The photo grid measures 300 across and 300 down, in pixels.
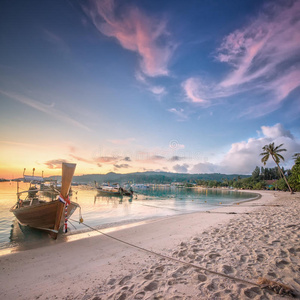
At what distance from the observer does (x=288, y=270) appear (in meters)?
4.21

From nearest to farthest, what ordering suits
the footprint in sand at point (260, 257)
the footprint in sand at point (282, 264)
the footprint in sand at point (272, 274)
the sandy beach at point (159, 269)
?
the sandy beach at point (159, 269), the footprint in sand at point (272, 274), the footprint in sand at point (282, 264), the footprint in sand at point (260, 257)

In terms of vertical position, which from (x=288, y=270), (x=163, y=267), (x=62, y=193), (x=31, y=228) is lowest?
(x=31, y=228)

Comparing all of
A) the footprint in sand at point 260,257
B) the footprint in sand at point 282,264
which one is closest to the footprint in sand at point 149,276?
the footprint in sand at point 260,257

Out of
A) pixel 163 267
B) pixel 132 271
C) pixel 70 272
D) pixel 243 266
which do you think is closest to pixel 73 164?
pixel 70 272

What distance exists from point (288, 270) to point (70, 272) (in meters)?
6.24

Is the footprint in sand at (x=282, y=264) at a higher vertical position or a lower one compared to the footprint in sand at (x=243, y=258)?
higher

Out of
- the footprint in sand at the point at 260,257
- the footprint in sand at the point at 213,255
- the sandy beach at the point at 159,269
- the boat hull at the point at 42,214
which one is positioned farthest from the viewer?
the boat hull at the point at 42,214

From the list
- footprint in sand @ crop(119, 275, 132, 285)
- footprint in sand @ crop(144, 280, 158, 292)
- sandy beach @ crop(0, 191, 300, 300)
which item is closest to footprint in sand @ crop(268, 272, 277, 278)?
sandy beach @ crop(0, 191, 300, 300)

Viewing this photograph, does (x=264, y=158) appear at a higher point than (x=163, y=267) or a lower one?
higher

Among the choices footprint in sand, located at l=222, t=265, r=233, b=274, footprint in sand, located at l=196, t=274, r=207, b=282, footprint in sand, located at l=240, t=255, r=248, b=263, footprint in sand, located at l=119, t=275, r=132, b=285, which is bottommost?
footprint in sand, located at l=119, t=275, r=132, b=285

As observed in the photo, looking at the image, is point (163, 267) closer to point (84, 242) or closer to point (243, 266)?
point (243, 266)

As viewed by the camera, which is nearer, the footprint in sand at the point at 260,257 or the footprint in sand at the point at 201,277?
the footprint in sand at the point at 201,277

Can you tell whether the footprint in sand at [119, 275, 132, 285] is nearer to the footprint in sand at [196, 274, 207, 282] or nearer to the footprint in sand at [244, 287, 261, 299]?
the footprint in sand at [196, 274, 207, 282]

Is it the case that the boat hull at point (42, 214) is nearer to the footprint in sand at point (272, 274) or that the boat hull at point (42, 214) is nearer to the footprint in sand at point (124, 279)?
the footprint in sand at point (124, 279)
